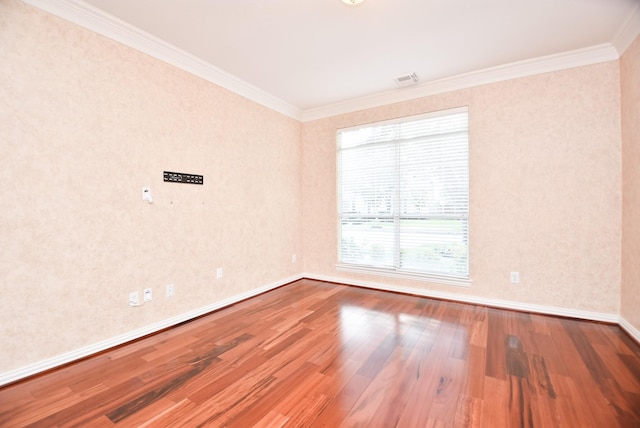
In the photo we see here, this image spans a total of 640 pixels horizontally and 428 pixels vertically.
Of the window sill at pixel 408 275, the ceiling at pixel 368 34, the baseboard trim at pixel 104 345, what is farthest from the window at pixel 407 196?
the baseboard trim at pixel 104 345

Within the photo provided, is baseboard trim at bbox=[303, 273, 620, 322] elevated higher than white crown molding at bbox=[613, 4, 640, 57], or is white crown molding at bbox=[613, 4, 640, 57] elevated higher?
white crown molding at bbox=[613, 4, 640, 57]

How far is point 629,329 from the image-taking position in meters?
2.54

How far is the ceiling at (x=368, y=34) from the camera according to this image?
2.25 meters

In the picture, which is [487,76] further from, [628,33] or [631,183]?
[631,183]

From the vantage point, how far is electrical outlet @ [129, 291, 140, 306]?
255 centimetres

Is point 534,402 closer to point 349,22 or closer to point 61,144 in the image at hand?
point 349,22

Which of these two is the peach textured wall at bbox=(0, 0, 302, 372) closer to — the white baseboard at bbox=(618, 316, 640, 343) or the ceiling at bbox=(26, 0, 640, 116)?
the ceiling at bbox=(26, 0, 640, 116)

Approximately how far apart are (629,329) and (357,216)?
120 inches

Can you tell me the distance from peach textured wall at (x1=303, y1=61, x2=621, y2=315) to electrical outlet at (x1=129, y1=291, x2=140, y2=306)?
3.38 metres

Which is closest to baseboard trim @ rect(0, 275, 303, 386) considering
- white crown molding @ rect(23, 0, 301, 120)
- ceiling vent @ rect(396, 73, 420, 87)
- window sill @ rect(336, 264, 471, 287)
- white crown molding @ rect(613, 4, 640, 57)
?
window sill @ rect(336, 264, 471, 287)

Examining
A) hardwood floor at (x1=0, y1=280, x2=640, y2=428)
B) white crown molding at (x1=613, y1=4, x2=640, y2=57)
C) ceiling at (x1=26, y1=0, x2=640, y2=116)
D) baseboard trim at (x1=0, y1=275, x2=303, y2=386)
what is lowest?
hardwood floor at (x1=0, y1=280, x2=640, y2=428)

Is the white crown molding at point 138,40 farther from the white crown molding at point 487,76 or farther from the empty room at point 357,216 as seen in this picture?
the white crown molding at point 487,76

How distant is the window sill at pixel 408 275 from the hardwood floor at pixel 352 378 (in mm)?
570

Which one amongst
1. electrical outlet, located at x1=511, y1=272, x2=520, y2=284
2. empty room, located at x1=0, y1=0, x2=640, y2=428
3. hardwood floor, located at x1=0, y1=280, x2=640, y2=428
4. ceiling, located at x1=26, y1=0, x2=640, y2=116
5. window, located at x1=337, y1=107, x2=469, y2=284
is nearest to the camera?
hardwood floor, located at x1=0, y1=280, x2=640, y2=428
